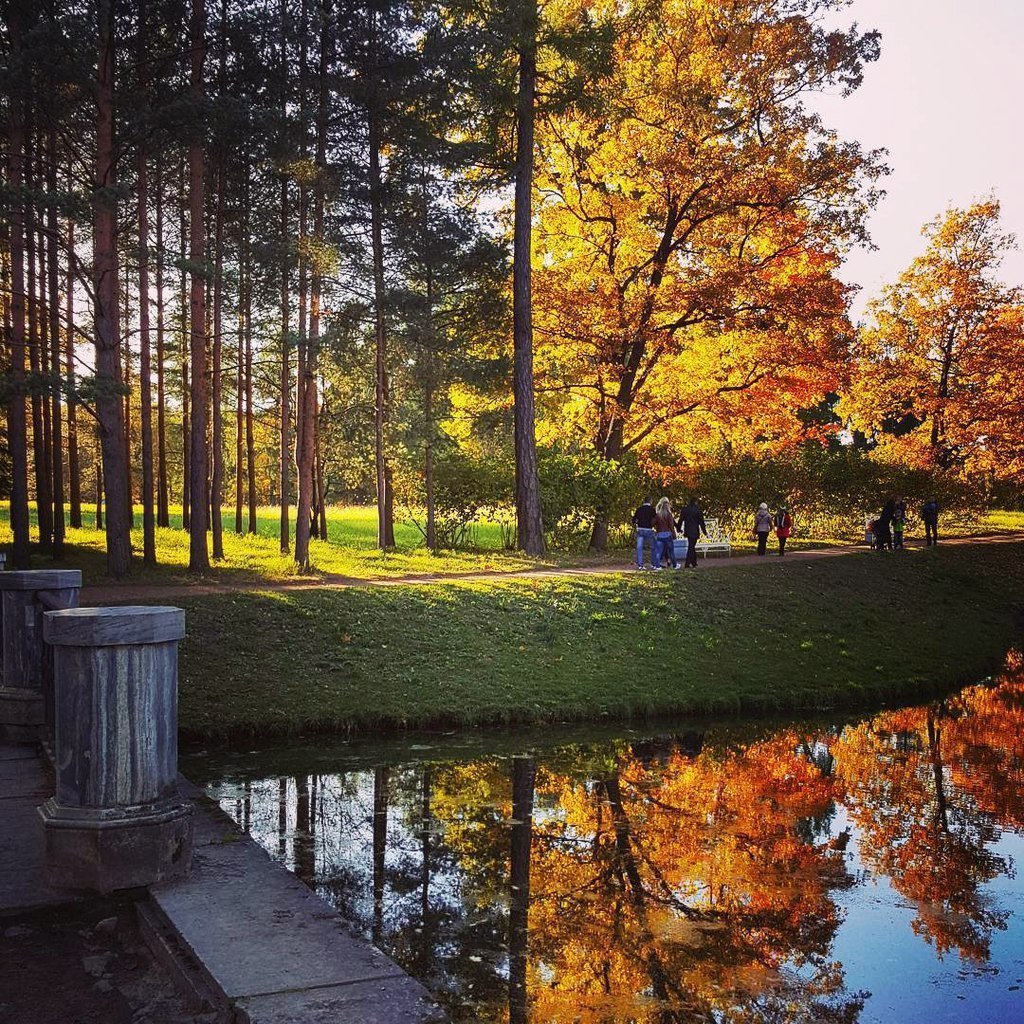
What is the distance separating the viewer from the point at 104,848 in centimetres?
530

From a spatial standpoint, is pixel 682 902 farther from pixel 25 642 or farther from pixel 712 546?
pixel 712 546

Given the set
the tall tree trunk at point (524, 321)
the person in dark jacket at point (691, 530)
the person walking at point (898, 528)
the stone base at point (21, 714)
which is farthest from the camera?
the person walking at point (898, 528)

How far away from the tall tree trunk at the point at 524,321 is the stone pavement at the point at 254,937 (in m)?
18.9

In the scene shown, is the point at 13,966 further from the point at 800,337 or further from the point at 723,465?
the point at 723,465

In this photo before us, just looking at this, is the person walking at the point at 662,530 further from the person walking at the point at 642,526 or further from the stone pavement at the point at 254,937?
the stone pavement at the point at 254,937

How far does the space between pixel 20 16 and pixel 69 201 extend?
739 cm

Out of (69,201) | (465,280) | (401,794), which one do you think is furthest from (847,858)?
(465,280)

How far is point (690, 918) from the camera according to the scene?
745 cm

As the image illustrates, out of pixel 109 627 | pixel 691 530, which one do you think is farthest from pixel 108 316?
pixel 109 627

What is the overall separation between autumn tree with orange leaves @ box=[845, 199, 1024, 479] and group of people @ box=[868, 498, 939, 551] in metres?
5.45

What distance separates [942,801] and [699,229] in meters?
20.1

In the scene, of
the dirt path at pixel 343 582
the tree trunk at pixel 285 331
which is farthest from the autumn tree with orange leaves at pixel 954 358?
the tree trunk at pixel 285 331

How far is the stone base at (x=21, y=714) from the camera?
8.65m

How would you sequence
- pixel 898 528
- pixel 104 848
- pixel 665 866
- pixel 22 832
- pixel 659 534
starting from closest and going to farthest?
1. pixel 104 848
2. pixel 22 832
3. pixel 665 866
4. pixel 659 534
5. pixel 898 528
